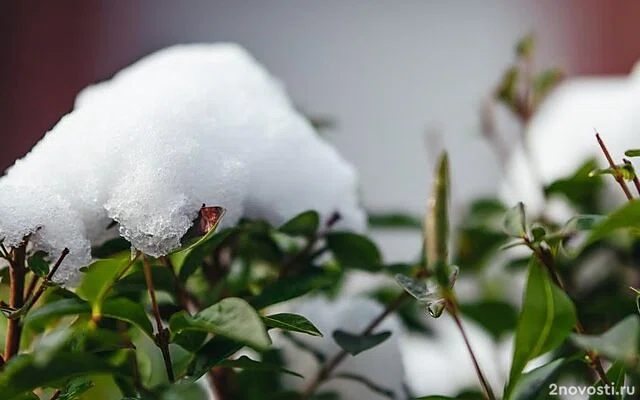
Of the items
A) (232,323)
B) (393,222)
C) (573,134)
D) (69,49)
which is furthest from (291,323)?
(69,49)

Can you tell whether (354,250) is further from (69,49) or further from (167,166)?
(69,49)

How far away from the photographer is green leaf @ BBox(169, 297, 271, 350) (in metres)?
0.25

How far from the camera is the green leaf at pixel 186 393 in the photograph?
243mm

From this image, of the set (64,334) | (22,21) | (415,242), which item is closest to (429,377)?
(64,334)

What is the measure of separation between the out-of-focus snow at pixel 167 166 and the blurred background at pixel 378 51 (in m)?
1.24

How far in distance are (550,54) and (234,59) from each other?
1.54 meters

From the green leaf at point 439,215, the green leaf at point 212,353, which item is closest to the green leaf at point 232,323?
the green leaf at point 212,353

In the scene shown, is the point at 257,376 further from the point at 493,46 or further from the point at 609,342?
the point at 493,46

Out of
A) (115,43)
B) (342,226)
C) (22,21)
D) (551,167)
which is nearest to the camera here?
(342,226)

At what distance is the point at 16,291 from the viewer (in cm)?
32

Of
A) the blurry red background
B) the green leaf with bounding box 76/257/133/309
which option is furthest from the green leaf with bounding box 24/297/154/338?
the blurry red background

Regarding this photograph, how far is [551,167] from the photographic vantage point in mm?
664

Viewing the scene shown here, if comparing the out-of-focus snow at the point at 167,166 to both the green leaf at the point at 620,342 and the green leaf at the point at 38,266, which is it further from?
the green leaf at the point at 620,342

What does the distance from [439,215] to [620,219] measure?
118mm
